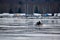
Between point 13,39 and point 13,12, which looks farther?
point 13,12

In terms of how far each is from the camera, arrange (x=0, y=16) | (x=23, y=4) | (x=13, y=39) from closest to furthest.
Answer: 1. (x=13, y=39)
2. (x=0, y=16)
3. (x=23, y=4)

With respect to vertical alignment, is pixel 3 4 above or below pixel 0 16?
above

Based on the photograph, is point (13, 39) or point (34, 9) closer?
point (13, 39)

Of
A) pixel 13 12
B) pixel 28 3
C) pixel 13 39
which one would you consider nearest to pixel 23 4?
pixel 28 3

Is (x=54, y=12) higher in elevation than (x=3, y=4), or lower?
lower

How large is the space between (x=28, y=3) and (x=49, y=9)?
2405 mm

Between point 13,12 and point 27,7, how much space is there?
5.33ft

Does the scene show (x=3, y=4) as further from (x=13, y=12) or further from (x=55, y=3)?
(x=55, y=3)

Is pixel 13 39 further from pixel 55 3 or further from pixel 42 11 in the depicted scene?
pixel 55 3

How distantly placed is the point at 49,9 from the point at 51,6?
0.55 m

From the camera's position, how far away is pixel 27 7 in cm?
1592

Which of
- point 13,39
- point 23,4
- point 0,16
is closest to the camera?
point 13,39

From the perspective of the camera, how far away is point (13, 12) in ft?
51.2

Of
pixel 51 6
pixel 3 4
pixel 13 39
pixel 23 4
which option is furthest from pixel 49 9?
pixel 13 39
